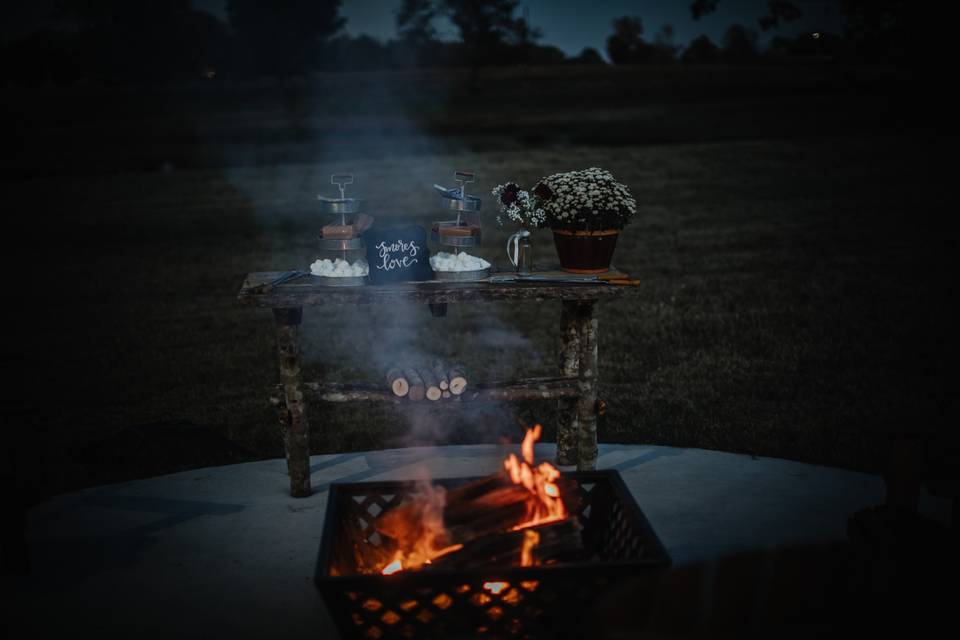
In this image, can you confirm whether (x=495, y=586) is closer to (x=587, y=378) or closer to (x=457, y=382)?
(x=457, y=382)

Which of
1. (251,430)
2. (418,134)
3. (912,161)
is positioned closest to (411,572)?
(251,430)

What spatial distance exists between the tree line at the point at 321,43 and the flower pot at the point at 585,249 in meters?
20.2

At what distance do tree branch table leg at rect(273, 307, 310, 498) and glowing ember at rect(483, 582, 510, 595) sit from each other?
1781 mm

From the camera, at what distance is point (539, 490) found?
3.42m

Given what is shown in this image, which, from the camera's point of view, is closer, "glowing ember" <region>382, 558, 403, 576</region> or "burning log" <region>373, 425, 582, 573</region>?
"burning log" <region>373, 425, 582, 573</region>

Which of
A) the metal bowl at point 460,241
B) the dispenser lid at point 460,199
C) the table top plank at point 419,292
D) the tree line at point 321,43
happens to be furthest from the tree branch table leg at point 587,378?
the tree line at point 321,43

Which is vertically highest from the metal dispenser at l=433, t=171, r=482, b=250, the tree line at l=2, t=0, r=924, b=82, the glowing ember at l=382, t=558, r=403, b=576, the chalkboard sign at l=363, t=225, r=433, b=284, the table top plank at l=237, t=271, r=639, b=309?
the tree line at l=2, t=0, r=924, b=82

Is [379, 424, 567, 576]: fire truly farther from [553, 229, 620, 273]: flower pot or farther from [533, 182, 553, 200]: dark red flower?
[533, 182, 553, 200]: dark red flower

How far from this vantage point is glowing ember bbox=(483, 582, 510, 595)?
3142mm

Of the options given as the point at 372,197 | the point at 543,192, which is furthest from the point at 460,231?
the point at 372,197

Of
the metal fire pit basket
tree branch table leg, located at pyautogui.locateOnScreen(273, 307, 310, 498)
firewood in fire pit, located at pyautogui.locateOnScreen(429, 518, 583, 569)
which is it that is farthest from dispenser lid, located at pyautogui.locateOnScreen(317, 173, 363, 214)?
firewood in fire pit, located at pyautogui.locateOnScreen(429, 518, 583, 569)

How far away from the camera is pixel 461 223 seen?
15.8 ft

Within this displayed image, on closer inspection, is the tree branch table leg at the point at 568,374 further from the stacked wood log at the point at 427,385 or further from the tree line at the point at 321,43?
the tree line at the point at 321,43

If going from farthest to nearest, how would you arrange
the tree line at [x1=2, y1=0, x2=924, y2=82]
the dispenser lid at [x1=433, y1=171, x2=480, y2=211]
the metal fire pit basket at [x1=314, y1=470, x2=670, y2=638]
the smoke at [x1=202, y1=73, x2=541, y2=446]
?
1. the tree line at [x1=2, y1=0, x2=924, y2=82]
2. the smoke at [x1=202, y1=73, x2=541, y2=446]
3. the dispenser lid at [x1=433, y1=171, x2=480, y2=211]
4. the metal fire pit basket at [x1=314, y1=470, x2=670, y2=638]
